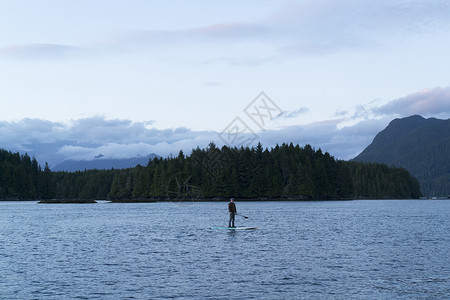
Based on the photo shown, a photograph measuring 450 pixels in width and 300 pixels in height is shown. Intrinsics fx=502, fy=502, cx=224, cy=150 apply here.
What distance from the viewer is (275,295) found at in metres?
28.0

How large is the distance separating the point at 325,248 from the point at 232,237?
14.6m

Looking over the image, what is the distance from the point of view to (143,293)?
94.2ft

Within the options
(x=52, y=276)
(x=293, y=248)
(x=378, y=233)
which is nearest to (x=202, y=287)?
(x=52, y=276)

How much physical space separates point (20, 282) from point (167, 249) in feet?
59.9

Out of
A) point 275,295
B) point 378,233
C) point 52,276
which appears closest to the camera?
point 275,295

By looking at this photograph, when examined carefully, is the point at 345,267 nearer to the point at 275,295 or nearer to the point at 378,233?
the point at 275,295

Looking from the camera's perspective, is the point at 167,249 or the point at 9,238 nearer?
the point at 167,249

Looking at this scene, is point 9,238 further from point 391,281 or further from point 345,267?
point 391,281

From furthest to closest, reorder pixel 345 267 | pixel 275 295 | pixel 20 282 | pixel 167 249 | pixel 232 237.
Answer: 1. pixel 232 237
2. pixel 167 249
3. pixel 345 267
4. pixel 20 282
5. pixel 275 295

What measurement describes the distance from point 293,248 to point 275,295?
21566 mm

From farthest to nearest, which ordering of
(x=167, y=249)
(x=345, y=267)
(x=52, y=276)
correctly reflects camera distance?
(x=167, y=249)
(x=345, y=267)
(x=52, y=276)

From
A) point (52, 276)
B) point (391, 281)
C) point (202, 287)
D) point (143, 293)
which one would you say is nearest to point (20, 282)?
point (52, 276)

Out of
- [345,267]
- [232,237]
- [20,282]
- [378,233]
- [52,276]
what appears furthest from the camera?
[378,233]

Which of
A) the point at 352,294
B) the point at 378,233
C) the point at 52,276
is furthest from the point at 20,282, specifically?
the point at 378,233
